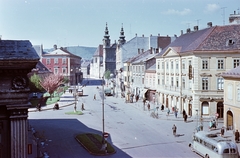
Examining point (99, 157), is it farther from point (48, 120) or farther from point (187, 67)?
point (187, 67)

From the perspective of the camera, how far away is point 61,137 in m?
29.2

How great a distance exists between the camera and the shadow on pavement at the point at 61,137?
23.9m

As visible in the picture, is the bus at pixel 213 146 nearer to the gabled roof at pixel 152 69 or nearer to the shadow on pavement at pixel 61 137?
the shadow on pavement at pixel 61 137

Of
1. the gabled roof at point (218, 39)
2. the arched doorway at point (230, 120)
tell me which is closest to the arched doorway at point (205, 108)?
the gabled roof at point (218, 39)

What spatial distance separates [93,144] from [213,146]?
9270 mm

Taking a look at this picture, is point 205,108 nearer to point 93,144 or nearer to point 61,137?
point 61,137

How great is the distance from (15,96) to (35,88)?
149 ft

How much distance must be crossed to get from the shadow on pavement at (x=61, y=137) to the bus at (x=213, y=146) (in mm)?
5011

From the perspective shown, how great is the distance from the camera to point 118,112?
46.4m

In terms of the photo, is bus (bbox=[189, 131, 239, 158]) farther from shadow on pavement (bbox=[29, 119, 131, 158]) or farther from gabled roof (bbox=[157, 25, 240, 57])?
gabled roof (bbox=[157, 25, 240, 57])

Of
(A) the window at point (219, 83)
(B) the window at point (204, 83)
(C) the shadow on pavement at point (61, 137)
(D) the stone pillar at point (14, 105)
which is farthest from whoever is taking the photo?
(B) the window at point (204, 83)

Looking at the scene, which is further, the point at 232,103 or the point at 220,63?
the point at 220,63

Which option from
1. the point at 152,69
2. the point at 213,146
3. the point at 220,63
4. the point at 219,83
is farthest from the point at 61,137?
the point at 152,69

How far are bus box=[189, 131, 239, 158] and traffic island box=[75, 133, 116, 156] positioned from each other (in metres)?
6.05
